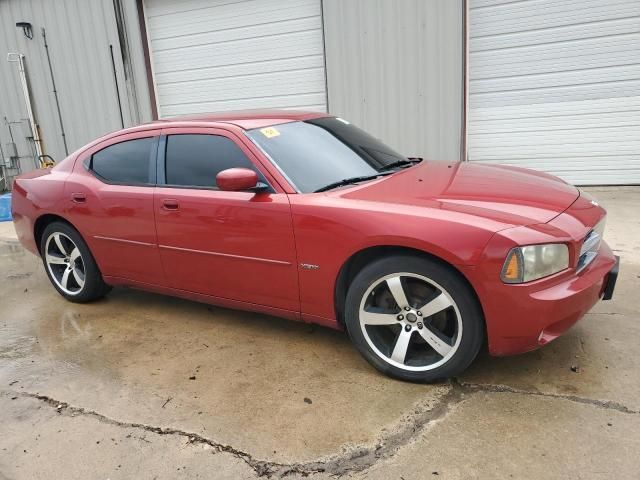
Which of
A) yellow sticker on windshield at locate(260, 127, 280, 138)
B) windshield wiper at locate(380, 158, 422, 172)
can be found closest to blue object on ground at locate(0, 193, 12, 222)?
yellow sticker on windshield at locate(260, 127, 280, 138)

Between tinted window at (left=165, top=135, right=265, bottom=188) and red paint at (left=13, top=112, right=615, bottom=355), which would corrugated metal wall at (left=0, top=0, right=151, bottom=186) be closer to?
red paint at (left=13, top=112, right=615, bottom=355)

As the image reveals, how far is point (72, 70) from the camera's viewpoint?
9.59 m

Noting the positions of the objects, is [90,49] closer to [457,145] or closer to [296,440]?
[457,145]

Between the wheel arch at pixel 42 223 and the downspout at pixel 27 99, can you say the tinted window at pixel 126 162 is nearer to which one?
the wheel arch at pixel 42 223

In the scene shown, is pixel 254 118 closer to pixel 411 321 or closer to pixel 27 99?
pixel 411 321

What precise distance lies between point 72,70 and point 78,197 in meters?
6.89

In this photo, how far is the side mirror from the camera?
9.71ft

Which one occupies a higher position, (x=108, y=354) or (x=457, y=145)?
(x=457, y=145)

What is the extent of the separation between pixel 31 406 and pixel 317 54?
6696mm

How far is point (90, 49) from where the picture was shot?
9289 mm

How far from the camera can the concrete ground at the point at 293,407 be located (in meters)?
2.23

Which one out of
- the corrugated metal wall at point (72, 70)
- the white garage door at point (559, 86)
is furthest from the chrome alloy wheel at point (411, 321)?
the corrugated metal wall at point (72, 70)

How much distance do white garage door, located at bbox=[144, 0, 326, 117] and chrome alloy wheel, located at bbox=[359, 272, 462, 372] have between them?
600cm

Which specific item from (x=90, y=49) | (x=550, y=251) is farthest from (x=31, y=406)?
(x=90, y=49)
